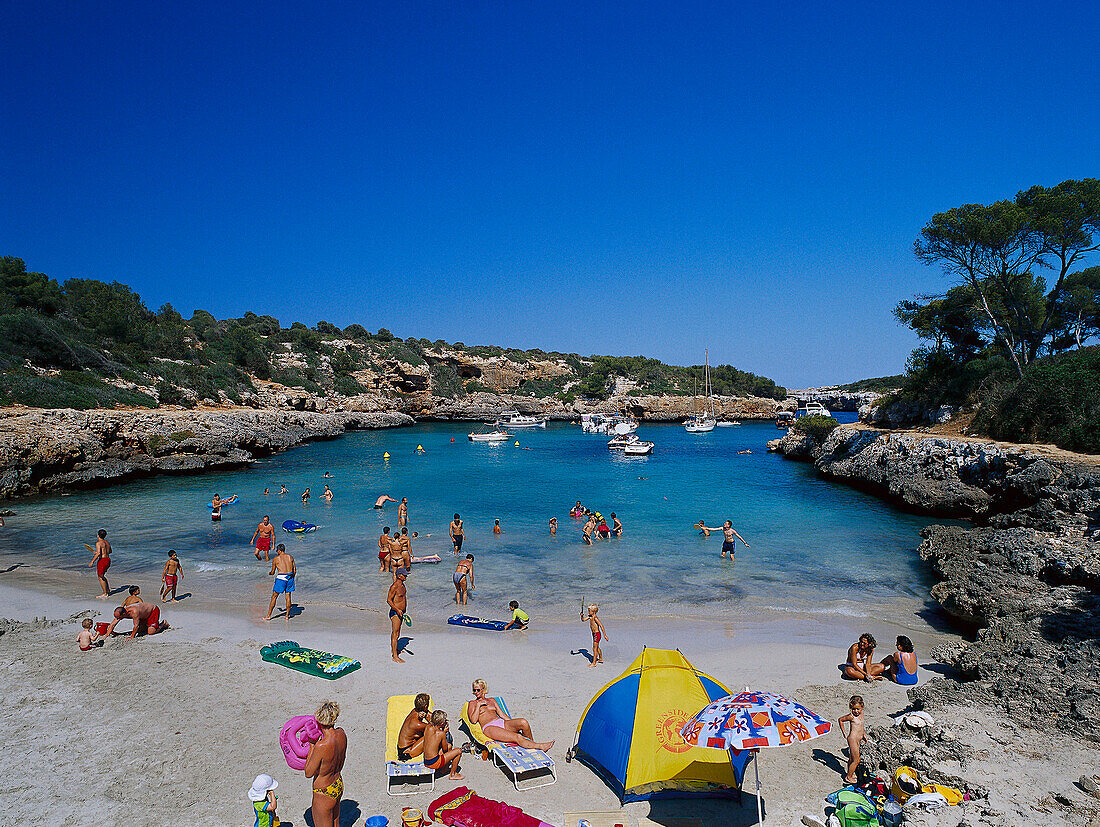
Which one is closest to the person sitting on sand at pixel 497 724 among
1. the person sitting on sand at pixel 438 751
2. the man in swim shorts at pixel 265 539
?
the person sitting on sand at pixel 438 751

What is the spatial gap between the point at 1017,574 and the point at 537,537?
12.6m

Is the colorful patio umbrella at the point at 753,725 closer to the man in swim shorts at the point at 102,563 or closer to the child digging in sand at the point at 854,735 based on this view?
the child digging in sand at the point at 854,735

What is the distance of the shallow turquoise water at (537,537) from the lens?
1303 cm

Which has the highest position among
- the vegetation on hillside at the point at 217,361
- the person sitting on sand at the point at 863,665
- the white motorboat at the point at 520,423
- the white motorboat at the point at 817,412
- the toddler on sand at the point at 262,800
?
the vegetation on hillside at the point at 217,361

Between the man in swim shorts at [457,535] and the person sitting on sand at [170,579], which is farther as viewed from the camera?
the man in swim shorts at [457,535]

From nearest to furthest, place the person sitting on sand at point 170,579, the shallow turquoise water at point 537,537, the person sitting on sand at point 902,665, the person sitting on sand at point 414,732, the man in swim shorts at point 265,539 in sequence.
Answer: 1. the person sitting on sand at point 414,732
2. the person sitting on sand at point 902,665
3. the person sitting on sand at point 170,579
4. the shallow turquoise water at point 537,537
5. the man in swim shorts at point 265,539

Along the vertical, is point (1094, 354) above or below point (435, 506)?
above

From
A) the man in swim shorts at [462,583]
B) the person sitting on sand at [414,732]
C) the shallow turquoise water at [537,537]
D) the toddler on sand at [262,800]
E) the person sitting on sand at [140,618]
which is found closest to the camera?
the toddler on sand at [262,800]

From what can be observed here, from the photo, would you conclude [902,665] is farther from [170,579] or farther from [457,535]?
[170,579]

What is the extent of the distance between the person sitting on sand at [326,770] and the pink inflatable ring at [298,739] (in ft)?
1.20

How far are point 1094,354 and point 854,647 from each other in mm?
18316

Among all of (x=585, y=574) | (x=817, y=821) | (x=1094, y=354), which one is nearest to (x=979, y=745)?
(x=817, y=821)

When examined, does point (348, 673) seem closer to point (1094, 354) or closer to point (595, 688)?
point (595, 688)

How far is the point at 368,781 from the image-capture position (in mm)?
5652
